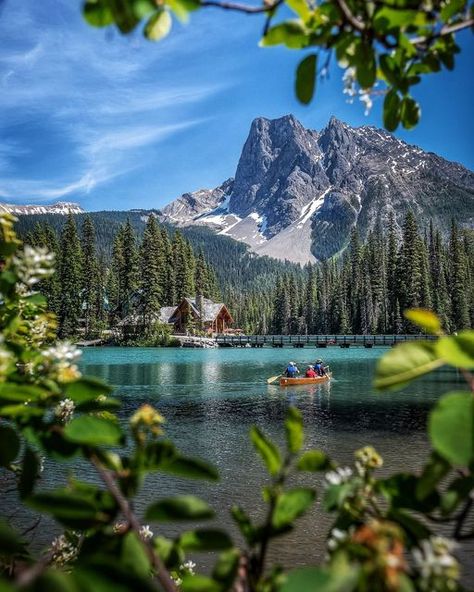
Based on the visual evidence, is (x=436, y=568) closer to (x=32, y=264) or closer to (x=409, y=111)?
(x=409, y=111)

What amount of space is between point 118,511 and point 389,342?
8470 centimetres

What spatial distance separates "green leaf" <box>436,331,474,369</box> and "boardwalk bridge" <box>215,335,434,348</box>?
8029 cm

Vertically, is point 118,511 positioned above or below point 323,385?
above

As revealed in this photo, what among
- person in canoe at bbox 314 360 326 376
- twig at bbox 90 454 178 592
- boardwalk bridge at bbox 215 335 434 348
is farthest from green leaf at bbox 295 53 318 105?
boardwalk bridge at bbox 215 335 434 348

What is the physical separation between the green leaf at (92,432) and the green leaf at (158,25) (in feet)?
2.69

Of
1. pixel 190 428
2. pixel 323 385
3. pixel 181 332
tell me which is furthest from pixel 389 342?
pixel 190 428

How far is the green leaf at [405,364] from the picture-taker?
0.79 metres

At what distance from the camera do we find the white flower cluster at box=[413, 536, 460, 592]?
2.64 ft

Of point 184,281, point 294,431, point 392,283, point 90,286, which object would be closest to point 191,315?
point 184,281

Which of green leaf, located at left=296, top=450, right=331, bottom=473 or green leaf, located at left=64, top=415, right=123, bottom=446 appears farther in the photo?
green leaf, located at left=296, top=450, right=331, bottom=473

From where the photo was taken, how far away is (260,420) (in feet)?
67.5

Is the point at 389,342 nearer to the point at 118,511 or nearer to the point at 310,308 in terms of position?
the point at 310,308

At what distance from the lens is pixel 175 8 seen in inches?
35.6

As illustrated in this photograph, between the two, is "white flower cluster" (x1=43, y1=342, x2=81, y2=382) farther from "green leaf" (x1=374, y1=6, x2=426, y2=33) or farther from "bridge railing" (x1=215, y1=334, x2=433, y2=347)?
"bridge railing" (x1=215, y1=334, x2=433, y2=347)
